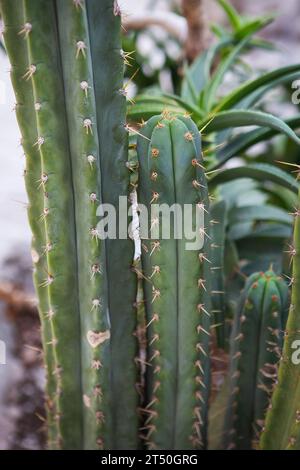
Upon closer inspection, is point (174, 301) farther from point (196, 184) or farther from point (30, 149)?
point (30, 149)

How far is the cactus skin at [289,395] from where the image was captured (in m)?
0.93

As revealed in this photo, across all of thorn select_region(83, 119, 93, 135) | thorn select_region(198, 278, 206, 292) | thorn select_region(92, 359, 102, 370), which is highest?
thorn select_region(83, 119, 93, 135)

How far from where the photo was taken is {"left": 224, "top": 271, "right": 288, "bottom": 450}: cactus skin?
1.09m

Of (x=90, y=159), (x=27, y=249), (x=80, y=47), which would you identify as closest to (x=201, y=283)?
(x=90, y=159)

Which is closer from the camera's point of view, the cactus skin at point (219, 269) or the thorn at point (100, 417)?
the thorn at point (100, 417)

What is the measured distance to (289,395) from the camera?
101 cm

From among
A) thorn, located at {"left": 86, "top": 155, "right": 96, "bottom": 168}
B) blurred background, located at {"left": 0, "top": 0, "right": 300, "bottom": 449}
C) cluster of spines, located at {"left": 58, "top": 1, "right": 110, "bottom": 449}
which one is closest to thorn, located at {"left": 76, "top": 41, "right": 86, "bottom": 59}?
cluster of spines, located at {"left": 58, "top": 1, "right": 110, "bottom": 449}

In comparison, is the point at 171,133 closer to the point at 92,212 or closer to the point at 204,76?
the point at 92,212

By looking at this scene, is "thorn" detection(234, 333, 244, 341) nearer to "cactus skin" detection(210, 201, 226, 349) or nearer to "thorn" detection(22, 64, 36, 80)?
"cactus skin" detection(210, 201, 226, 349)

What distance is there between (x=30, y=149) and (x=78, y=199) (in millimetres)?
102

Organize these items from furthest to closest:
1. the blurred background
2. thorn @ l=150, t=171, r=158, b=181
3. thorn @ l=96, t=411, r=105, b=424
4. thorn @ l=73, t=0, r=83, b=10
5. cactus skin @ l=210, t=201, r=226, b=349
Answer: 1. the blurred background
2. cactus skin @ l=210, t=201, r=226, b=349
3. thorn @ l=96, t=411, r=105, b=424
4. thorn @ l=150, t=171, r=158, b=181
5. thorn @ l=73, t=0, r=83, b=10

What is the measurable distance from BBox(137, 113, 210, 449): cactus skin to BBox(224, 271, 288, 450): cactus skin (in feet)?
0.25

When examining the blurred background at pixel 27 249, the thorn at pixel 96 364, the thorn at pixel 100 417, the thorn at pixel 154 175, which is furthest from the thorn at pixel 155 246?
the blurred background at pixel 27 249

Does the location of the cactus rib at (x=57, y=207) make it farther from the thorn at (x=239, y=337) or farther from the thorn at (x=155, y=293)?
the thorn at (x=239, y=337)
